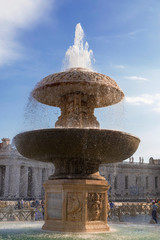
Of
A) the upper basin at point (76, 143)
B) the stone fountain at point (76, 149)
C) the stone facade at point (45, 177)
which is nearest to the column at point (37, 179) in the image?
the stone facade at point (45, 177)

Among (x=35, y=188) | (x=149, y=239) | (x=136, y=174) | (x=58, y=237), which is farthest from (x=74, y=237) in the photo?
(x=136, y=174)

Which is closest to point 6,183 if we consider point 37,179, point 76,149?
point 37,179

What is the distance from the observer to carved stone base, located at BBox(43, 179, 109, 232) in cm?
928

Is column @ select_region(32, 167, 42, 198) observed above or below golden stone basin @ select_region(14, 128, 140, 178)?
below

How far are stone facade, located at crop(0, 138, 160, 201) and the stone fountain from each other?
159 ft

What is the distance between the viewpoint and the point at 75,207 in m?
9.29

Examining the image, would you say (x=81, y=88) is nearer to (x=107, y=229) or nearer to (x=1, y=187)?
(x=107, y=229)

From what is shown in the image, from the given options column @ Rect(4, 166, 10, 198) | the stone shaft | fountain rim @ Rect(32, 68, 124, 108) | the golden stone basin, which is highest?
fountain rim @ Rect(32, 68, 124, 108)

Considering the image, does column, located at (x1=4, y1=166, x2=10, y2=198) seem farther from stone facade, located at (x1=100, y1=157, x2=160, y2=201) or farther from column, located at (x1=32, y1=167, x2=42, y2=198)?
stone facade, located at (x1=100, y1=157, x2=160, y2=201)

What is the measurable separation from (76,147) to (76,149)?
71mm

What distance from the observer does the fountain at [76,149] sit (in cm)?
912

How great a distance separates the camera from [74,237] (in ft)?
27.7

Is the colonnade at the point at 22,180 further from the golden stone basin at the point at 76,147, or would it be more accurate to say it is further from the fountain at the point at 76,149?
the golden stone basin at the point at 76,147

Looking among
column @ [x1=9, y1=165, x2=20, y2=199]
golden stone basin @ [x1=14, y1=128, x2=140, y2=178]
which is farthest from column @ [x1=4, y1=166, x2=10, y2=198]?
golden stone basin @ [x1=14, y1=128, x2=140, y2=178]
